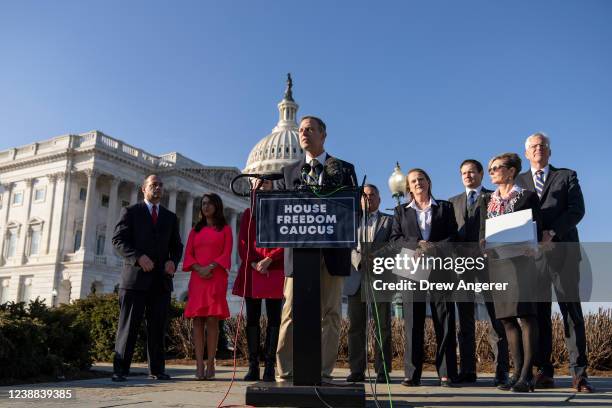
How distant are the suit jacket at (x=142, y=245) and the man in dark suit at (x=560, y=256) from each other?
4294mm

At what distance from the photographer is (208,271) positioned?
23.0 feet

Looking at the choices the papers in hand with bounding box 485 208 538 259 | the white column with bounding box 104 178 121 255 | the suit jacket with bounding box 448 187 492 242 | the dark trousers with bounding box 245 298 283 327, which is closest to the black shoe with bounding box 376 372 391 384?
the dark trousers with bounding box 245 298 283 327

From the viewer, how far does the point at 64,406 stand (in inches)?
146

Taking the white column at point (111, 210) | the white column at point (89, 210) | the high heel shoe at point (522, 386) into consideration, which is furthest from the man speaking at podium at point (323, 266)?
the white column at point (111, 210)

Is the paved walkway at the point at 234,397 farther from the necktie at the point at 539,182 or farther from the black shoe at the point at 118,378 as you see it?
the necktie at the point at 539,182

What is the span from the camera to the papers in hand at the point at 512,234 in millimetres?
5137

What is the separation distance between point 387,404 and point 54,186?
56.8 m

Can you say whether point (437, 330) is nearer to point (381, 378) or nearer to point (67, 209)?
point (381, 378)

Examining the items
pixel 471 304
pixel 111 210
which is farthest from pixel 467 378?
pixel 111 210

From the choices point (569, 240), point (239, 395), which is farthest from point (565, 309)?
point (239, 395)

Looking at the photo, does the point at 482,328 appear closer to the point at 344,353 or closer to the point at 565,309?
the point at 344,353

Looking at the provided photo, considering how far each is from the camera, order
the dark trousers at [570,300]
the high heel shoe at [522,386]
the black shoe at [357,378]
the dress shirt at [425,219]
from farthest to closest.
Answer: the black shoe at [357,378] < the dress shirt at [425,219] < the dark trousers at [570,300] < the high heel shoe at [522,386]

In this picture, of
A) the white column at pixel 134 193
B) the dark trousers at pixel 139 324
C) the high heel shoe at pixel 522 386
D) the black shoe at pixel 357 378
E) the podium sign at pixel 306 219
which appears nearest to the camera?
the podium sign at pixel 306 219

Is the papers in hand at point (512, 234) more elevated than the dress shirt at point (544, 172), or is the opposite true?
the dress shirt at point (544, 172)
